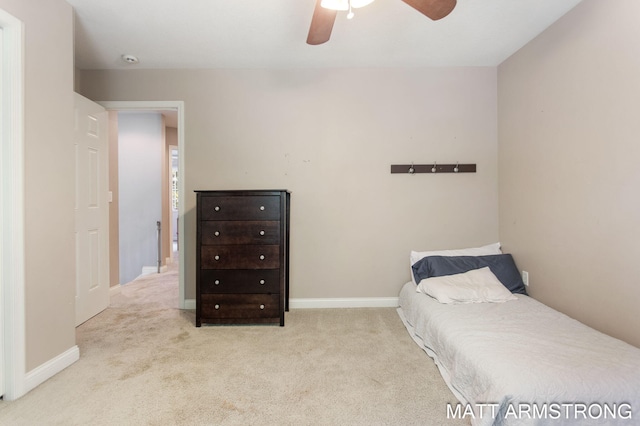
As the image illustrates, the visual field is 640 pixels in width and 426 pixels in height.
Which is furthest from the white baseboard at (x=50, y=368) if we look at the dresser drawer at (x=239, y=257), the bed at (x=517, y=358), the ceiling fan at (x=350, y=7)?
the ceiling fan at (x=350, y=7)

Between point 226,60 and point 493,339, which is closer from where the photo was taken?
point 493,339

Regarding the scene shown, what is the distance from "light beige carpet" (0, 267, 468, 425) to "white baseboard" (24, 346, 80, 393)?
0.13 feet

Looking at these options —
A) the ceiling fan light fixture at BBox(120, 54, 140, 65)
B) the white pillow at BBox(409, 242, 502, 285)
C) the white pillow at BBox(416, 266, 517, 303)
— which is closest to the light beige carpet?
the white pillow at BBox(416, 266, 517, 303)

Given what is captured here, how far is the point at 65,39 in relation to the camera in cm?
209

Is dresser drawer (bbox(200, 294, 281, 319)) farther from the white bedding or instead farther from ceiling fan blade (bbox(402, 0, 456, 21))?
ceiling fan blade (bbox(402, 0, 456, 21))

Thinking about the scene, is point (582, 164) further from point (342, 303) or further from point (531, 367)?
point (342, 303)

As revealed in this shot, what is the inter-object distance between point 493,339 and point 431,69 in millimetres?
2543

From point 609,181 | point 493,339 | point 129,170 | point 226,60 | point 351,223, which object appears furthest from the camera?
point 129,170

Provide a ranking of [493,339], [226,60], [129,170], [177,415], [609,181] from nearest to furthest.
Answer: [177,415] → [493,339] → [609,181] → [226,60] → [129,170]

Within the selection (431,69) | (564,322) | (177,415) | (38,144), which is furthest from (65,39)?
(564,322)

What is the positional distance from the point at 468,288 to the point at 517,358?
1.03 m

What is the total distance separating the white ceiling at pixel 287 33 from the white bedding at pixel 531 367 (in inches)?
83.0

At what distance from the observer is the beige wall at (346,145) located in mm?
3189

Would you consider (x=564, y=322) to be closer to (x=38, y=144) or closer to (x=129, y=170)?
(x=38, y=144)
